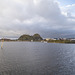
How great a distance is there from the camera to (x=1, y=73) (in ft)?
84.1

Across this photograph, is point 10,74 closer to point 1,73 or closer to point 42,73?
point 1,73

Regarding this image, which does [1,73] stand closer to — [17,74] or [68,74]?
[17,74]

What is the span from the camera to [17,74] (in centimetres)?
2505

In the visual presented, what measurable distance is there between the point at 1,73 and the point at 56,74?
14593 mm

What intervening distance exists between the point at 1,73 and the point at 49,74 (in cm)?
1265

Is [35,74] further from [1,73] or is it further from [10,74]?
[1,73]

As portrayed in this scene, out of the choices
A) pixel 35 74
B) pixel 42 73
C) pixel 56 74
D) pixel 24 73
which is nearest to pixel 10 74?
pixel 24 73

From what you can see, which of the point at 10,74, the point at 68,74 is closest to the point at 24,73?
the point at 10,74

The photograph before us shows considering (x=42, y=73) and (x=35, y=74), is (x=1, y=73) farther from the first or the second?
(x=42, y=73)

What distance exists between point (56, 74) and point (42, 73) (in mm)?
3757

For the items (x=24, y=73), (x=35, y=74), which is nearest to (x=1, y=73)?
(x=24, y=73)

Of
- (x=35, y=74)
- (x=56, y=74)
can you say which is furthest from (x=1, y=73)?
(x=56, y=74)

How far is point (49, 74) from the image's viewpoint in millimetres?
25750

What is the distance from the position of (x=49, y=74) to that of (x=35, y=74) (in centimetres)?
372
